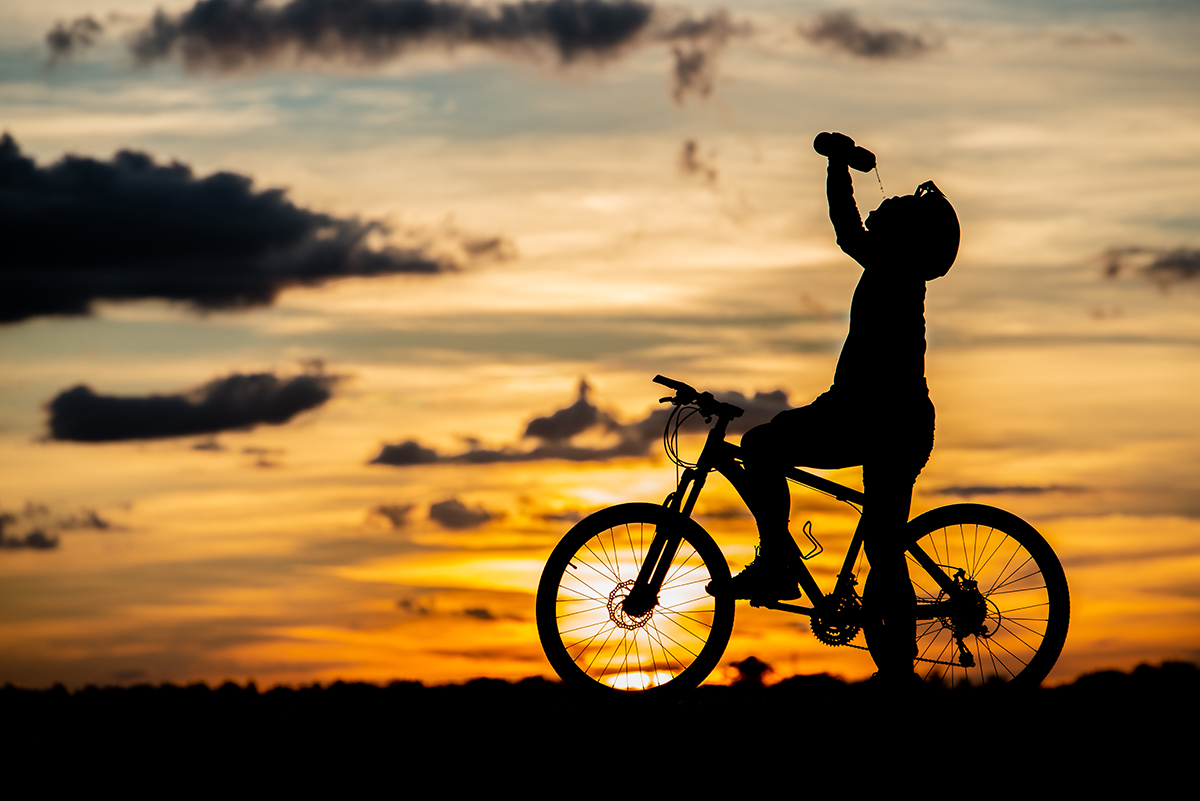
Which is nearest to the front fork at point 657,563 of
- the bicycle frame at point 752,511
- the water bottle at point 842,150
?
the bicycle frame at point 752,511

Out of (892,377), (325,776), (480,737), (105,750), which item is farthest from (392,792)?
(892,377)

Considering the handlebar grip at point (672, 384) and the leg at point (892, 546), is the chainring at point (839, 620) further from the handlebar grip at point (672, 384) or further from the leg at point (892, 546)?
the handlebar grip at point (672, 384)

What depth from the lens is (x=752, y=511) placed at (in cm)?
Result: 773

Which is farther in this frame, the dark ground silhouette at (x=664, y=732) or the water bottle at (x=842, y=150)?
the water bottle at (x=842, y=150)

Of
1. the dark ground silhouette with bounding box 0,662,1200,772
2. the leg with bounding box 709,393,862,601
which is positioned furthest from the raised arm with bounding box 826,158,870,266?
the dark ground silhouette with bounding box 0,662,1200,772

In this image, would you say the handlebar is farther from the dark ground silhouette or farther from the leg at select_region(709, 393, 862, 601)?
the dark ground silhouette

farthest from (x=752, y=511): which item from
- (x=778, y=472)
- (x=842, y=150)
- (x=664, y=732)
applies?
(x=842, y=150)

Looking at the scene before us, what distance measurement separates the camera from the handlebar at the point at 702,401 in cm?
775

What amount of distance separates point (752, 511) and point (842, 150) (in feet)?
7.72

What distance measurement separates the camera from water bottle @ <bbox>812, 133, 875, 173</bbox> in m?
7.23

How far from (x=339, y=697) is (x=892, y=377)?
16.0ft

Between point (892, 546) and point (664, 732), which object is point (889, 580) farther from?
point (664, 732)

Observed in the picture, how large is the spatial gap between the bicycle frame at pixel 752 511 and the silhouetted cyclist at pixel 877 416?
108 mm

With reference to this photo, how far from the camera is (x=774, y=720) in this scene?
7391mm
